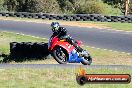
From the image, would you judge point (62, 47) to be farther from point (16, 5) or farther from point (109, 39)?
point (16, 5)

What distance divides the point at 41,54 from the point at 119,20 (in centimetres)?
2193

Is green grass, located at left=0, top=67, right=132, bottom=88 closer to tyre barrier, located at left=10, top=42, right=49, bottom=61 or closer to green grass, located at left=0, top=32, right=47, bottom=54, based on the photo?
tyre barrier, located at left=10, top=42, right=49, bottom=61

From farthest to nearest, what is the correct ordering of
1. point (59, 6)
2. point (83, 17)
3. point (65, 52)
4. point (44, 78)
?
point (59, 6) < point (83, 17) < point (44, 78) < point (65, 52)

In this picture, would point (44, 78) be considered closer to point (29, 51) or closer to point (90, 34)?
point (29, 51)

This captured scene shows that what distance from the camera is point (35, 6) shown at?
158 feet

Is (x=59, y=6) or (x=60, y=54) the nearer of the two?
(x=60, y=54)

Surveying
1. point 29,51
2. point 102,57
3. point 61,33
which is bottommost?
point 102,57

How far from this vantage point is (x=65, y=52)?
9.58m

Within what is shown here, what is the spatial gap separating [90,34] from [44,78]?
55.0ft

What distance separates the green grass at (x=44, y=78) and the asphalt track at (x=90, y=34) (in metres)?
8.71

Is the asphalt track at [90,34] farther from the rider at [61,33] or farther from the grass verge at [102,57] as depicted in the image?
the rider at [61,33]

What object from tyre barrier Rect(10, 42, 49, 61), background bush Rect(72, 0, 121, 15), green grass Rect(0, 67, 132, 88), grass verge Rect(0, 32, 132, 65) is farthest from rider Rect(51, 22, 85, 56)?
background bush Rect(72, 0, 121, 15)

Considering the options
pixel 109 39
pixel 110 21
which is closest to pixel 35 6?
pixel 110 21

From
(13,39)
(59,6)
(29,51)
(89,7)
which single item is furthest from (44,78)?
(59,6)
